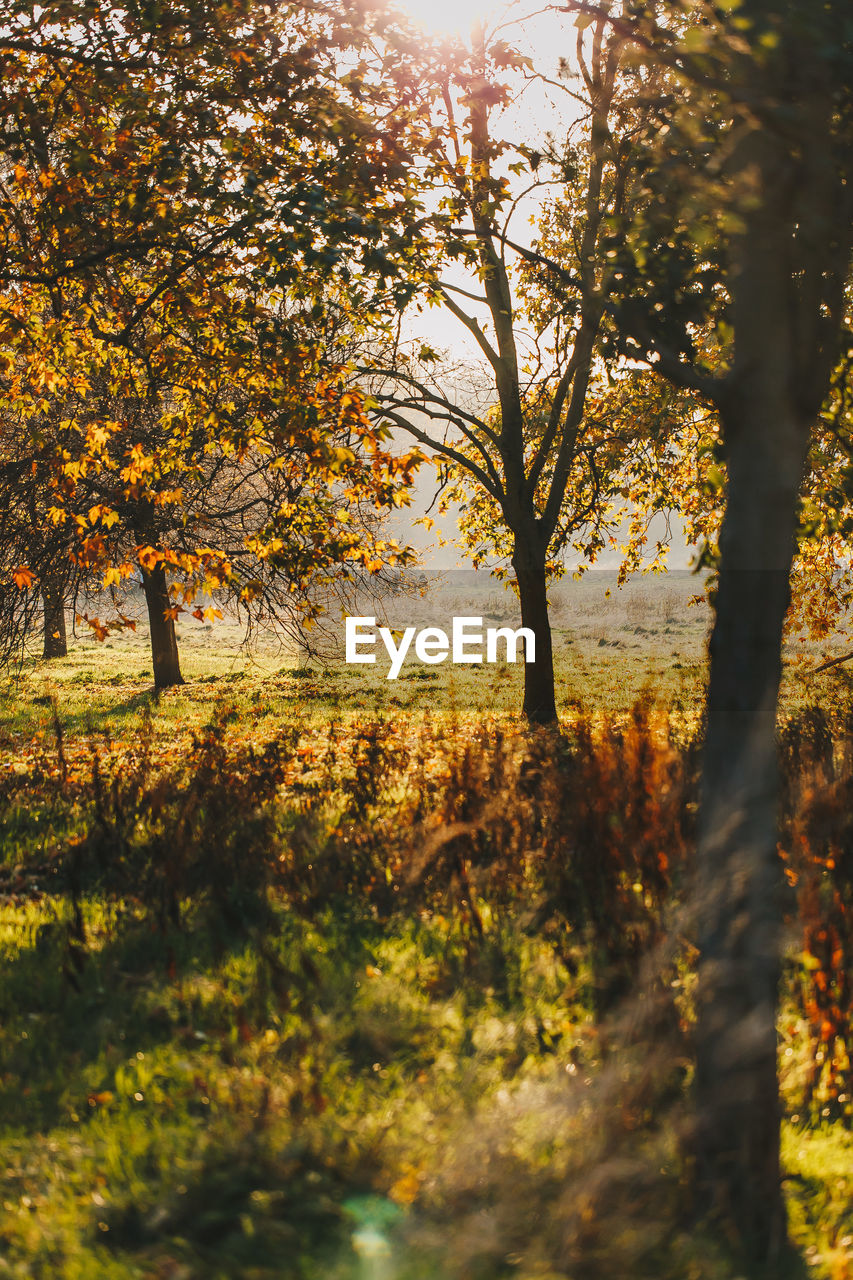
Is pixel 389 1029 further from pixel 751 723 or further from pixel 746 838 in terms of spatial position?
pixel 751 723

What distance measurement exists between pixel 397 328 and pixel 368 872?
291 inches

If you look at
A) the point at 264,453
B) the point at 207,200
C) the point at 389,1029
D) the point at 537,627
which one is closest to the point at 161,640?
the point at 537,627

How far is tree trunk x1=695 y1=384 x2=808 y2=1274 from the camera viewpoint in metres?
2.62

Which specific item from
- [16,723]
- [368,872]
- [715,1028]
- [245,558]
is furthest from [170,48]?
[16,723]

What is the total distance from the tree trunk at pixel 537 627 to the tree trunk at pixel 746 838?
9.58 metres

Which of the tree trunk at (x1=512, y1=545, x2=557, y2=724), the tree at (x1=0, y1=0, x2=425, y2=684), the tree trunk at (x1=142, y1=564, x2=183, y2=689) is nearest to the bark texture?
the tree at (x1=0, y1=0, x2=425, y2=684)

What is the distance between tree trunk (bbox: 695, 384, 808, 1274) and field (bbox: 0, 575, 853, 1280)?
0.21m

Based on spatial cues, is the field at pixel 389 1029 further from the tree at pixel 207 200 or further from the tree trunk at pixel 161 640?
the tree trunk at pixel 161 640

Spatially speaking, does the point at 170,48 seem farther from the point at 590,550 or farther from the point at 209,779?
the point at 590,550

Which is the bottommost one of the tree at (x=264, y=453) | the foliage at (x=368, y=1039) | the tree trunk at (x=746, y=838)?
the foliage at (x=368, y=1039)

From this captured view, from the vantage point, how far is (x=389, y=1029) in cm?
357

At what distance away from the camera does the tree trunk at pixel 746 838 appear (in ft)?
8.60

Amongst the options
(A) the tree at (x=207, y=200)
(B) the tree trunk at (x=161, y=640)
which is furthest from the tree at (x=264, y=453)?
(B) the tree trunk at (x=161, y=640)

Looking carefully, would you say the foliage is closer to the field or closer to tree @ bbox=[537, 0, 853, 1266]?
the field
